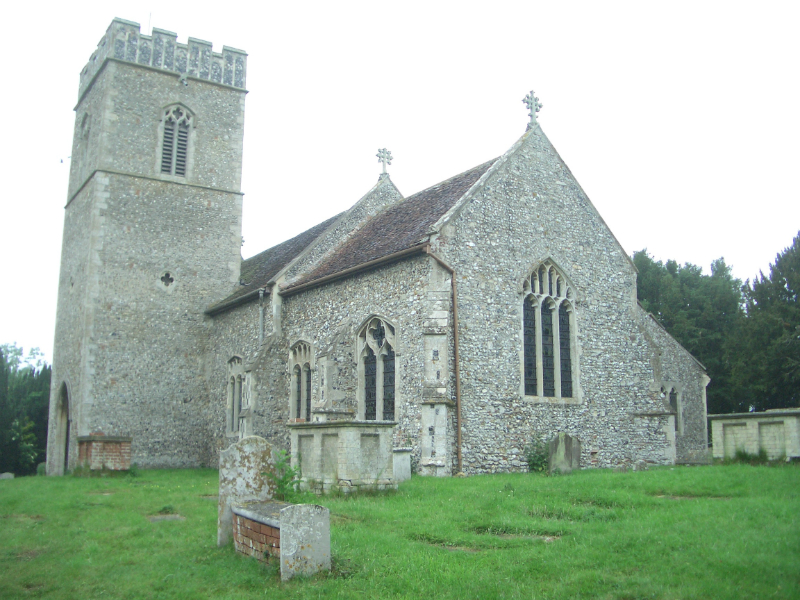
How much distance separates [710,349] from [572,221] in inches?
983

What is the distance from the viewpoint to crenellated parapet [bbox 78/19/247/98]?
27.9 metres

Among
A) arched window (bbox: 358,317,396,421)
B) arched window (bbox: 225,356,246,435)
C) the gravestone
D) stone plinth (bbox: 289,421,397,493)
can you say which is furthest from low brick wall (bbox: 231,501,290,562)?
arched window (bbox: 225,356,246,435)

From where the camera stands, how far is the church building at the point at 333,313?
680 inches

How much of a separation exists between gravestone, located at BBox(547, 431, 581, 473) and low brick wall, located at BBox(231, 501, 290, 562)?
27.3 feet

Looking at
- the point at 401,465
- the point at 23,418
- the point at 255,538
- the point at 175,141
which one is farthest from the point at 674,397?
the point at 23,418

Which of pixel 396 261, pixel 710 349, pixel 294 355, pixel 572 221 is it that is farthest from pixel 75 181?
pixel 710 349

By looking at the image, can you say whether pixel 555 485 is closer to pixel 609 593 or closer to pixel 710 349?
pixel 609 593

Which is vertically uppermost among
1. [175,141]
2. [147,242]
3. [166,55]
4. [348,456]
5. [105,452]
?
[166,55]

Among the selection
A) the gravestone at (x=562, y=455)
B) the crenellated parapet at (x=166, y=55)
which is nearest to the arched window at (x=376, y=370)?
the gravestone at (x=562, y=455)

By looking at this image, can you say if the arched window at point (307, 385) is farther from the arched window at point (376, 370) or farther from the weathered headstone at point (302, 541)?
the weathered headstone at point (302, 541)

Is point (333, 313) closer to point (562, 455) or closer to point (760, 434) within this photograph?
point (562, 455)

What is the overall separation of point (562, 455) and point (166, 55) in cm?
2285

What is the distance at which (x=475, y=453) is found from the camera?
16719 millimetres

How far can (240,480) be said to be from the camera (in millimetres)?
9242
